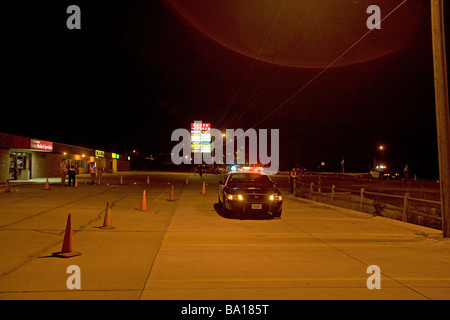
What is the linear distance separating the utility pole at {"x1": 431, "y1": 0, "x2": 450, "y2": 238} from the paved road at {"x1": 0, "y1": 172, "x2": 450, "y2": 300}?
1.16 metres

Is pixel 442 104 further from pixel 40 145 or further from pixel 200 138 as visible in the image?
pixel 200 138

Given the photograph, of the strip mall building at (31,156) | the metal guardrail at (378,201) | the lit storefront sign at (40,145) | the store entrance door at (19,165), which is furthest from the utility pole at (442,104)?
the store entrance door at (19,165)

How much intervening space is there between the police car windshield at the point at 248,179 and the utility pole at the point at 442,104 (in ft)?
20.9

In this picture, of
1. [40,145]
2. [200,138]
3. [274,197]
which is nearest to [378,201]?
[274,197]

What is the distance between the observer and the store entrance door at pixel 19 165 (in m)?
35.4

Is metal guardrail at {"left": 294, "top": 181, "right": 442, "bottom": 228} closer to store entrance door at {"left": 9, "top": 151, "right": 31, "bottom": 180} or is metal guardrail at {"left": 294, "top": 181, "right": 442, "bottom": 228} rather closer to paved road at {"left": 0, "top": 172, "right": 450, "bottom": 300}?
paved road at {"left": 0, "top": 172, "right": 450, "bottom": 300}

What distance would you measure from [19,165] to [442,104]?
118 feet

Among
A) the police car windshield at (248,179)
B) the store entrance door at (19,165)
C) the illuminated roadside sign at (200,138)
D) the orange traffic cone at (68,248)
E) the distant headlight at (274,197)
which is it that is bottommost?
the orange traffic cone at (68,248)

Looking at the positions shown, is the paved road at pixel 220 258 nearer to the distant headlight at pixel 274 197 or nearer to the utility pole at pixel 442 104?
the distant headlight at pixel 274 197

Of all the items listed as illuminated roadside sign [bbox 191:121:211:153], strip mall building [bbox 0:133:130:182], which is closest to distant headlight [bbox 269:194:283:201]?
strip mall building [bbox 0:133:130:182]

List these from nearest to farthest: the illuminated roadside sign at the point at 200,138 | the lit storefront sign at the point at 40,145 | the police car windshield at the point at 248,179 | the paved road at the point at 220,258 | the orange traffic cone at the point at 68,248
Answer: the paved road at the point at 220,258, the orange traffic cone at the point at 68,248, the police car windshield at the point at 248,179, the lit storefront sign at the point at 40,145, the illuminated roadside sign at the point at 200,138

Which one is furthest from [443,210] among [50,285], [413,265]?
[50,285]

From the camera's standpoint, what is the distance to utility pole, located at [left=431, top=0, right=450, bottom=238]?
34.1 ft
